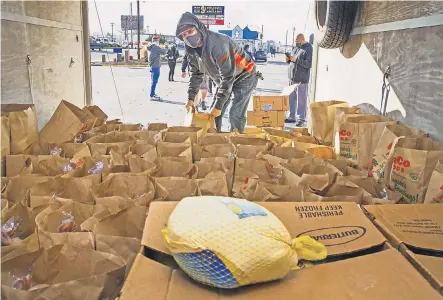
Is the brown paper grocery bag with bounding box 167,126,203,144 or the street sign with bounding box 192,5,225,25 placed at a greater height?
the street sign with bounding box 192,5,225,25

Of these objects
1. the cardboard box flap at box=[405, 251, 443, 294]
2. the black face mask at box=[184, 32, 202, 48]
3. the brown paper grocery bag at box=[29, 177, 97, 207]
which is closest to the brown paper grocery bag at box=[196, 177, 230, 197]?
the brown paper grocery bag at box=[29, 177, 97, 207]

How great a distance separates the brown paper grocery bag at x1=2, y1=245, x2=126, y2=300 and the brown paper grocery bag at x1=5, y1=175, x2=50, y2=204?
61 cm

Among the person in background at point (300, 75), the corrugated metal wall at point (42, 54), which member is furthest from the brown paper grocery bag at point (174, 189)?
the person in background at point (300, 75)

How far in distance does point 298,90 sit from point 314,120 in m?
4.17

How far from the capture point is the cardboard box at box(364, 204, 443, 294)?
3.41 ft

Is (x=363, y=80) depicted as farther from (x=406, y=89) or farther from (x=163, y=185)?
(x=163, y=185)

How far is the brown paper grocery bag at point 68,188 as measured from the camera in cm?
164

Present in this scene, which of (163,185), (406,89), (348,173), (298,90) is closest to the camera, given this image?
(163,185)

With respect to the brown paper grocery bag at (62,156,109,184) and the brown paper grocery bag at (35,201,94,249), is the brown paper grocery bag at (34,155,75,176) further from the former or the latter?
the brown paper grocery bag at (35,201,94,249)

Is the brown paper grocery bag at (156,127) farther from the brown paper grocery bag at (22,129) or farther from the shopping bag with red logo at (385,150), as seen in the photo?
the shopping bag with red logo at (385,150)

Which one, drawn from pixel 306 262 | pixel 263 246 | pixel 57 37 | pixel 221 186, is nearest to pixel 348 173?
pixel 221 186

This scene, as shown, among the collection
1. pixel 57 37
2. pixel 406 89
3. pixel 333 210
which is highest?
pixel 57 37

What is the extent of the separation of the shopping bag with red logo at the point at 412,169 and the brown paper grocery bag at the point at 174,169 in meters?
0.94

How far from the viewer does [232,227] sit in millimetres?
957
